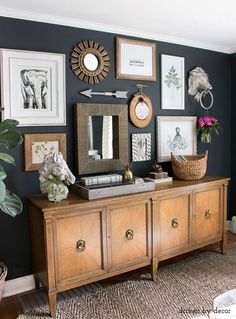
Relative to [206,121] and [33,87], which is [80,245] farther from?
[206,121]

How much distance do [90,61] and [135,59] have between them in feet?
1.63

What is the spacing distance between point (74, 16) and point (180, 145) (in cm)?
170

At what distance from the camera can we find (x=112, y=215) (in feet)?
8.08

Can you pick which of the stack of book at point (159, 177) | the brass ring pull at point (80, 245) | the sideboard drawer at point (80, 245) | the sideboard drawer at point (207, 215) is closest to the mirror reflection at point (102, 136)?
the stack of book at point (159, 177)

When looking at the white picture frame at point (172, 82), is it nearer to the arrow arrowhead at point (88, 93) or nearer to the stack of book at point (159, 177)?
the stack of book at point (159, 177)

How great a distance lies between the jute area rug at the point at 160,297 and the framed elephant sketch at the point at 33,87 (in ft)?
4.81

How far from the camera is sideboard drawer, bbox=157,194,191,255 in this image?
8.98ft

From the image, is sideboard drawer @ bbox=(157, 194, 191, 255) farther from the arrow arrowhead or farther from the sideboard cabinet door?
A: the arrow arrowhead

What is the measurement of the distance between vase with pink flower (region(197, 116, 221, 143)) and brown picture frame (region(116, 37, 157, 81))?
0.76 metres

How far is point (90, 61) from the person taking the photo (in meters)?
2.80

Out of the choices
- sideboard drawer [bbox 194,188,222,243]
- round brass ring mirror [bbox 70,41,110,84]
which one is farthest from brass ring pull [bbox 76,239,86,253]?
round brass ring mirror [bbox 70,41,110,84]

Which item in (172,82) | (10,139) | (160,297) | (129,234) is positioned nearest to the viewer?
(10,139)

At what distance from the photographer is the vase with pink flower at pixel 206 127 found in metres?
3.49

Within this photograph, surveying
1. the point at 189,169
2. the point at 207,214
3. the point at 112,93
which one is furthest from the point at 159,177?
the point at 112,93
